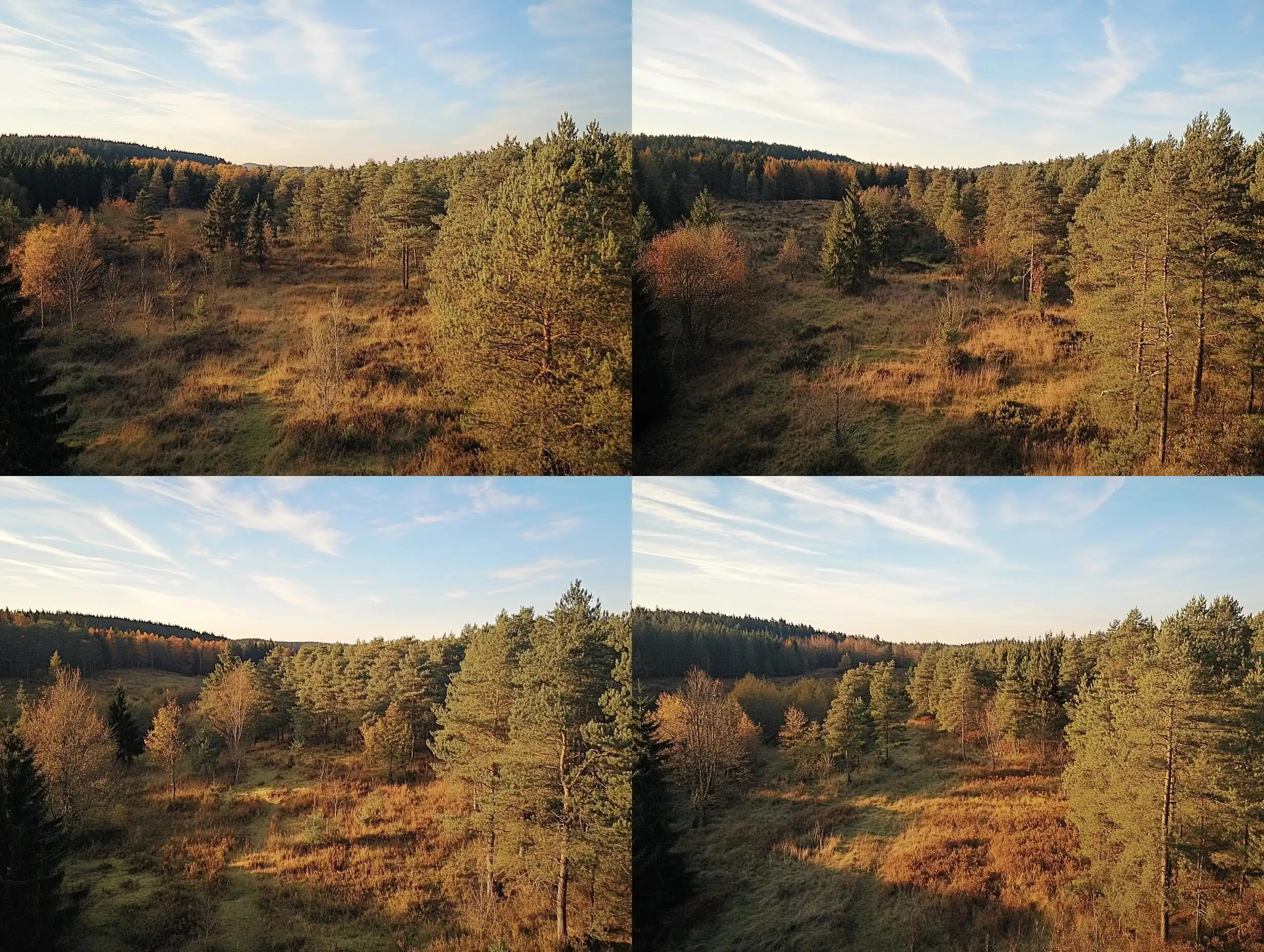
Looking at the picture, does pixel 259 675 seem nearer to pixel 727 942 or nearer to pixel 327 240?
pixel 327 240

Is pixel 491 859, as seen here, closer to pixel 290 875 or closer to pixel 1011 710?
pixel 290 875

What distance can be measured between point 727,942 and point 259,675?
484 cm

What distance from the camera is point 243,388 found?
502cm

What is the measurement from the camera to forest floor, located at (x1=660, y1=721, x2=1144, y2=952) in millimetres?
4945

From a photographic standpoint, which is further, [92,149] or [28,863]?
[92,149]

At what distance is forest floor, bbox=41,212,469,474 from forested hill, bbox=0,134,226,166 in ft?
1.71

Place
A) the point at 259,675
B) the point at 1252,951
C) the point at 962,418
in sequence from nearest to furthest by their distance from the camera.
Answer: the point at 1252,951 → the point at 962,418 → the point at 259,675

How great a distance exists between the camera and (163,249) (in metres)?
5.30

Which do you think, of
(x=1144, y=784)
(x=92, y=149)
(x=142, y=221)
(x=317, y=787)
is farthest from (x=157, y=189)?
(x=1144, y=784)

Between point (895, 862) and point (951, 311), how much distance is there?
4.72m

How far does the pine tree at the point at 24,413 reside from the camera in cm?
477

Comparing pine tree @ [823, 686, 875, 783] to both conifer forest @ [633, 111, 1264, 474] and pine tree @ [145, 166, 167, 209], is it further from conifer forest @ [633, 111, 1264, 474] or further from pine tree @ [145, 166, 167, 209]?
pine tree @ [145, 166, 167, 209]

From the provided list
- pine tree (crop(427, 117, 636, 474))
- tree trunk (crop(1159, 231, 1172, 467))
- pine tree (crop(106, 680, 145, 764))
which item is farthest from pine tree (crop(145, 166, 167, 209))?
tree trunk (crop(1159, 231, 1172, 467))

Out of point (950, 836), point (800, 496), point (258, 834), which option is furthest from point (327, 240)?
point (950, 836)
